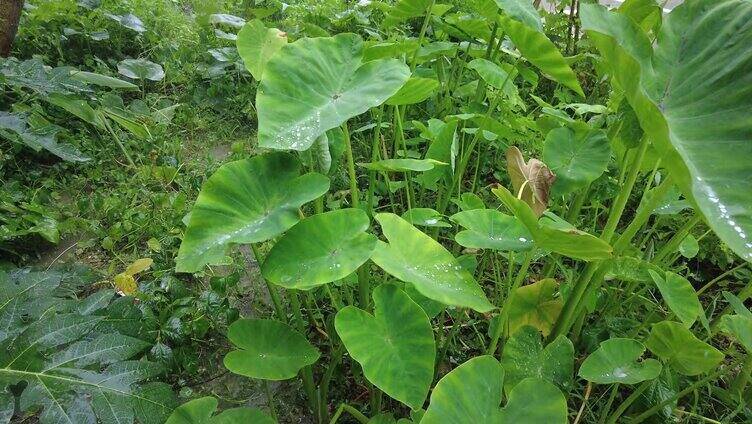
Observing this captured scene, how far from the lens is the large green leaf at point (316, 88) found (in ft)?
2.73

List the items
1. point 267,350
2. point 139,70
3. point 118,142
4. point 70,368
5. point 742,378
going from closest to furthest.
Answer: point 70,368 → point 267,350 → point 742,378 → point 118,142 → point 139,70

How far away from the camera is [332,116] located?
0.85 m

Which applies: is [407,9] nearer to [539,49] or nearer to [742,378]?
[539,49]

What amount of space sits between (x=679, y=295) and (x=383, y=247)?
63cm

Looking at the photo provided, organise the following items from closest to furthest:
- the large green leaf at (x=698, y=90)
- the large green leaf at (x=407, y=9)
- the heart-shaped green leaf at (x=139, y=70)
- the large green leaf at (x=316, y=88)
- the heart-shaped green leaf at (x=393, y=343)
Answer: the large green leaf at (x=698, y=90)
the heart-shaped green leaf at (x=393, y=343)
the large green leaf at (x=316, y=88)
the large green leaf at (x=407, y=9)
the heart-shaped green leaf at (x=139, y=70)

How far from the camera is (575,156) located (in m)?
1.03

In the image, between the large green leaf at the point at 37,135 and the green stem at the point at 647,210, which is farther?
the large green leaf at the point at 37,135

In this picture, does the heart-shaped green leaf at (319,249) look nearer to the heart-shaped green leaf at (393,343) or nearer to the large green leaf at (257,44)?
the heart-shaped green leaf at (393,343)

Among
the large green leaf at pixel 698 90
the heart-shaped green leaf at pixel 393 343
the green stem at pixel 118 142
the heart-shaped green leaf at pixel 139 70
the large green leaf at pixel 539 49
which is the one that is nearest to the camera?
the large green leaf at pixel 698 90

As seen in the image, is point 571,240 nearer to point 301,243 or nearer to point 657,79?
point 657,79

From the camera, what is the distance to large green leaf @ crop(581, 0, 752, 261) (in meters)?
0.61

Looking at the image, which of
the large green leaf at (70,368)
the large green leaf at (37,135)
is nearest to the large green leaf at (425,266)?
the large green leaf at (70,368)

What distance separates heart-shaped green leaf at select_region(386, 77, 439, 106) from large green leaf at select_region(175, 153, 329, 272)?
31 cm

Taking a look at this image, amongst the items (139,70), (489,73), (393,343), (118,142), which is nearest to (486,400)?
(393,343)
